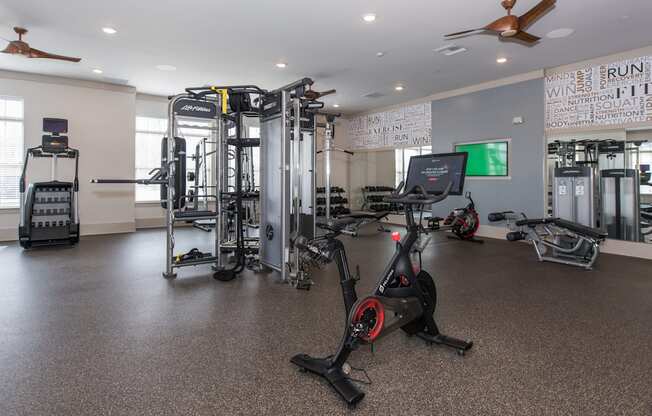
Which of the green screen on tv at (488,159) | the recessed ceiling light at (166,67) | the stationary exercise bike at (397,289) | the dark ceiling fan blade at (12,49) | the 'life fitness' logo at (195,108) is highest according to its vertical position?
the recessed ceiling light at (166,67)

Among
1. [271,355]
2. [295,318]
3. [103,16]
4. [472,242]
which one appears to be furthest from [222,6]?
[472,242]

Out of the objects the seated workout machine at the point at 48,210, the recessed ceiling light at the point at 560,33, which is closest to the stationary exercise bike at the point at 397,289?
the recessed ceiling light at the point at 560,33

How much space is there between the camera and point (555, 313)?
123 inches

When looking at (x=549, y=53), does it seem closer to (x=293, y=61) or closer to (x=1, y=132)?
(x=293, y=61)

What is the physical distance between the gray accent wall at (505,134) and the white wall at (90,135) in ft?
22.9

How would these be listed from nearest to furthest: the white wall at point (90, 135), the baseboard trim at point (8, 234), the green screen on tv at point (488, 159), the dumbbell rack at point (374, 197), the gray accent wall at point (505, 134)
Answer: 1. the gray accent wall at point (505, 134)
2. the baseboard trim at point (8, 234)
3. the white wall at point (90, 135)
4. the green screen on tv at point (488, 159)
5. the dumbbell rack at point (374, 197)

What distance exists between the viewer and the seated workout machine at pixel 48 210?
19.7 feet

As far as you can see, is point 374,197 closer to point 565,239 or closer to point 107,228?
point 565,239

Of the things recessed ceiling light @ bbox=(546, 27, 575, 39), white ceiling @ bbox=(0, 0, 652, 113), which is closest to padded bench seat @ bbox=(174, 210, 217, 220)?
white ceiling @ bbox=(0, 0, 652, 113)

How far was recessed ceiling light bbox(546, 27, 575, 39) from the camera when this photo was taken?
4.97 meters

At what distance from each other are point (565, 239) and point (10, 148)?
9.73 metres

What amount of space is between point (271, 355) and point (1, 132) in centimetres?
778

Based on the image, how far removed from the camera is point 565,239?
5.41 metres

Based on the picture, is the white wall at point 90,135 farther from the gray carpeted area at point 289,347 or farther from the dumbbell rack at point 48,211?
the gray carpeted area at point 289,347
